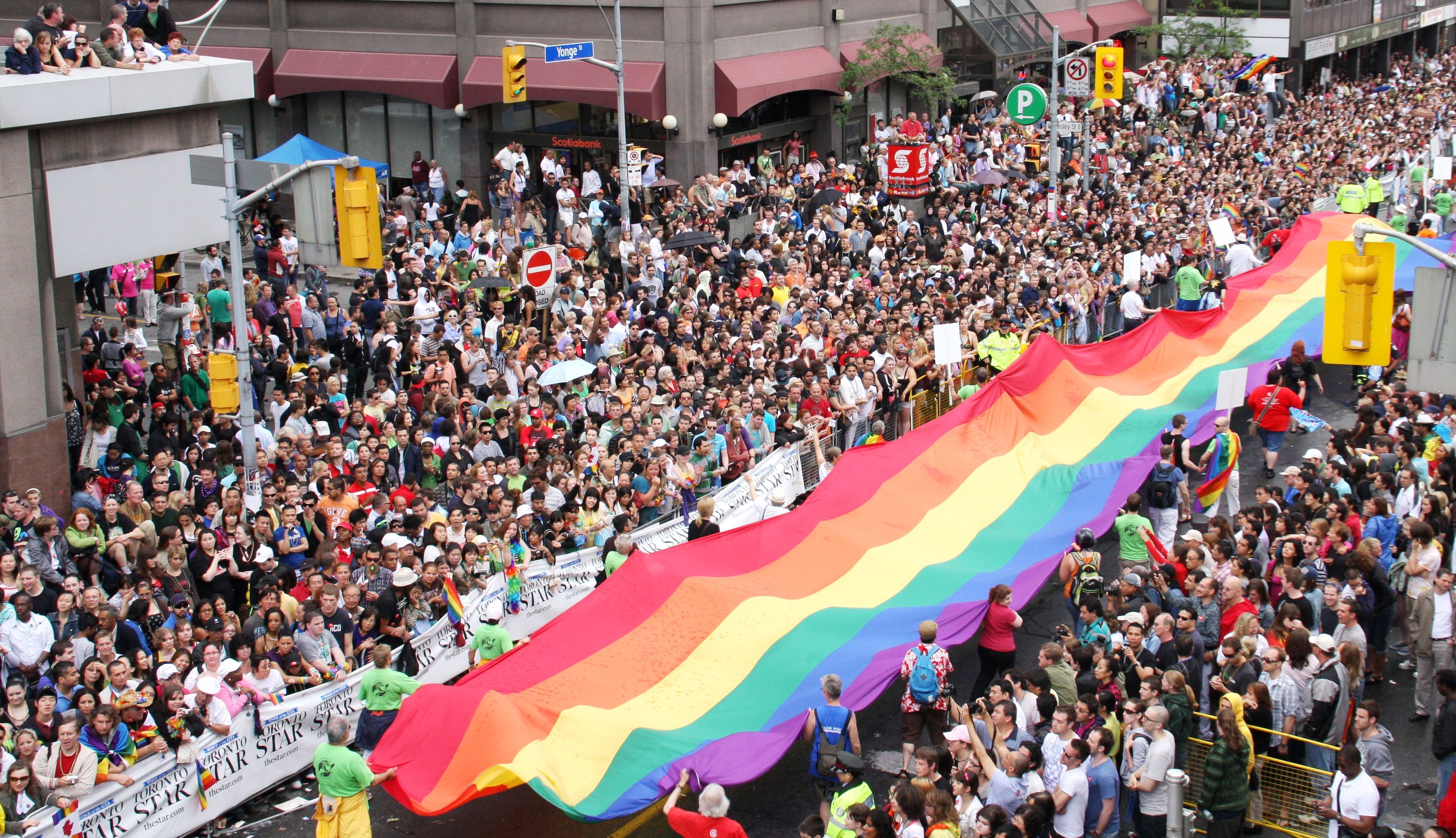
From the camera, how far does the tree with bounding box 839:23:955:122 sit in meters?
36.4

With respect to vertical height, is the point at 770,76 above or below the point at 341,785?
above

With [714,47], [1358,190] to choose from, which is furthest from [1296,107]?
[714,47]

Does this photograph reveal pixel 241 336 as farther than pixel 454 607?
Yes

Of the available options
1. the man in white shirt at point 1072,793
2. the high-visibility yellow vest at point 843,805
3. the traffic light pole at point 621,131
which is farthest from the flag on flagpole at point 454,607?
the traffic light pole at point 621,131

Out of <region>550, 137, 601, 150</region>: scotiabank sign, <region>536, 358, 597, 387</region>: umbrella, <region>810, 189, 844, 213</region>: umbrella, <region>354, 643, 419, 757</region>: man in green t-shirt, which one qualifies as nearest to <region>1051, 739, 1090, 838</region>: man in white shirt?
<region>354, 643, 419, 757</region>: man in green t-shirt

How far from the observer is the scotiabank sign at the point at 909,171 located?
31000mm

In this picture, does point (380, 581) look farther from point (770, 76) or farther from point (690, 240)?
point (770, 76)

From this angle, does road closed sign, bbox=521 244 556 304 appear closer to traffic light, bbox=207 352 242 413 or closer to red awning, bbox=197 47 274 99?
traffic light, bbox=207 352 242 413

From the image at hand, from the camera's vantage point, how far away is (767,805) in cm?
1278

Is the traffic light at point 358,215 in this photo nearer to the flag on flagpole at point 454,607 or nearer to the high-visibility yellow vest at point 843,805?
the flag on flagpole at point 454,607

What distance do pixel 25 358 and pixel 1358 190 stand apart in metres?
27.0

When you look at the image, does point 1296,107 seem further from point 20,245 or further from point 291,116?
point 20,245

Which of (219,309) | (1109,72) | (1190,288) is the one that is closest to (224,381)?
(219,309)

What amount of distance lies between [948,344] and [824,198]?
1095 centimetres
